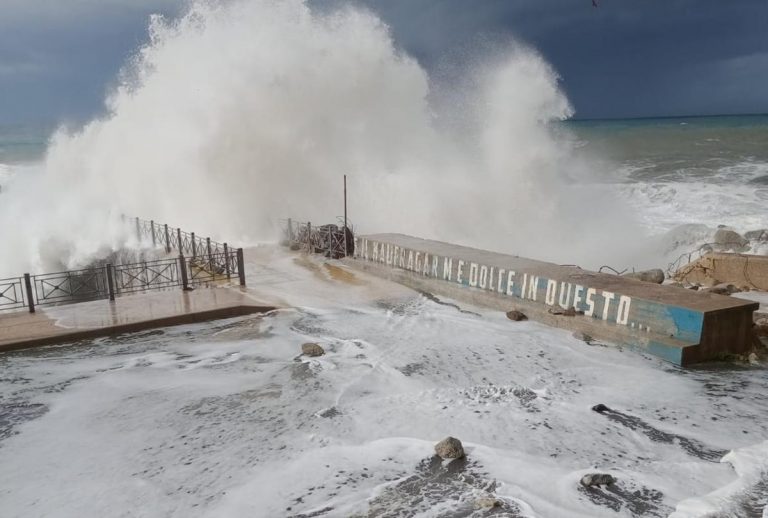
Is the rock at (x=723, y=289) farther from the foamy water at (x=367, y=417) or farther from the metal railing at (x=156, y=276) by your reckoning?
the metal railing at (x=156, y=276)

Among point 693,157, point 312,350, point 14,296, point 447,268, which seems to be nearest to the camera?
point 312,350

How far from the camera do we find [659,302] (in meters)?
8.52

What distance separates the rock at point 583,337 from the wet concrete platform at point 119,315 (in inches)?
220

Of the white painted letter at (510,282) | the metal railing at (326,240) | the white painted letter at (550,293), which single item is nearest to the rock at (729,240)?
the white painted letter at (510,282)

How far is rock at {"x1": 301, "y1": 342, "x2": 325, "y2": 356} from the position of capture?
28.7 feet

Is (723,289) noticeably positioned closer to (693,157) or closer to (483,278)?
(483,278)

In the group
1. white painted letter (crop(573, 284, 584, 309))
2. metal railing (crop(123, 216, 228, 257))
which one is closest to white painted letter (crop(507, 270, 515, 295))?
white painted letter (crop(573, 284, 584, 309))

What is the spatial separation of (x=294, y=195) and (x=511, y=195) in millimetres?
8229

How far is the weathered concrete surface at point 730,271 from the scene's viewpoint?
41.5ft

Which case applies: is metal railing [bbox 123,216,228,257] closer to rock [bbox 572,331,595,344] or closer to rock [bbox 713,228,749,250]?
rock [bbox 572,331,595,344]

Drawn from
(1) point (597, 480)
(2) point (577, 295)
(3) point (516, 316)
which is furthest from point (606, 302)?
(1) point (597, 480)

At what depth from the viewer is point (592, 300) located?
9625 millimetres

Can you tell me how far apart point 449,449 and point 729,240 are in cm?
1726

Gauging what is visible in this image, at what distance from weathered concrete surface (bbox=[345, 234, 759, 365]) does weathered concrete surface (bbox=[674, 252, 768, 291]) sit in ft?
14.1
